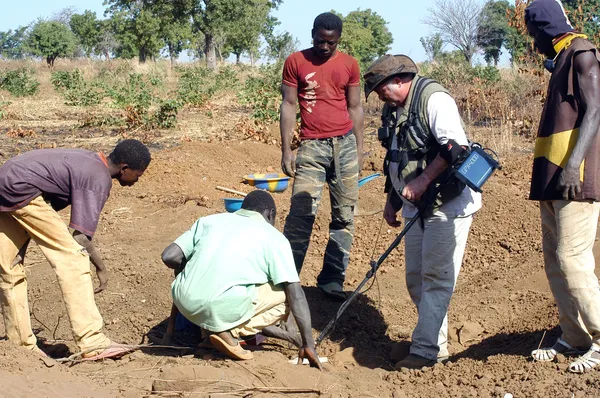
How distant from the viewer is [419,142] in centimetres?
461

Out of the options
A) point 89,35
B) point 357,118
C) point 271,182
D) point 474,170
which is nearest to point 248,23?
point 89,35

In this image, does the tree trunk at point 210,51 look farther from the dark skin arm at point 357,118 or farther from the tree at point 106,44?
the dark skin arm at point 357,118

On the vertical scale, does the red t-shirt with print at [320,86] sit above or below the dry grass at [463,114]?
above

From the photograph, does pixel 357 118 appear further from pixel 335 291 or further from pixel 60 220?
pixel 60 220

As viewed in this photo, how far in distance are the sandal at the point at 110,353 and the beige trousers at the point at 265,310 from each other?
30.8 inches

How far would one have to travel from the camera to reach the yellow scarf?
406 cm

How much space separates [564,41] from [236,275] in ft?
7.41

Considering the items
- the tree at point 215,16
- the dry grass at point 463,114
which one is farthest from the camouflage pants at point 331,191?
the tree at point 215,16

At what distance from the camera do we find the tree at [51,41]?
48.7 metres

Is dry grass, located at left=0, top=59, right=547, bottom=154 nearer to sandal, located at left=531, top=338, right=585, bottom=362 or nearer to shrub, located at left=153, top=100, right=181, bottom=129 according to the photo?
shrub, located at left=153, top=100, right=181, bottom=129

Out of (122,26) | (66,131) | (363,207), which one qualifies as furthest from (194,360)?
(122,26)

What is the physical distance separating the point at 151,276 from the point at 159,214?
2.37 metres

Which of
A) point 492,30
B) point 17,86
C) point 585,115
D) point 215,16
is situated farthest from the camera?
point 215,16

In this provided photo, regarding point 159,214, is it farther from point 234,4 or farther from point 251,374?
point 234,4
